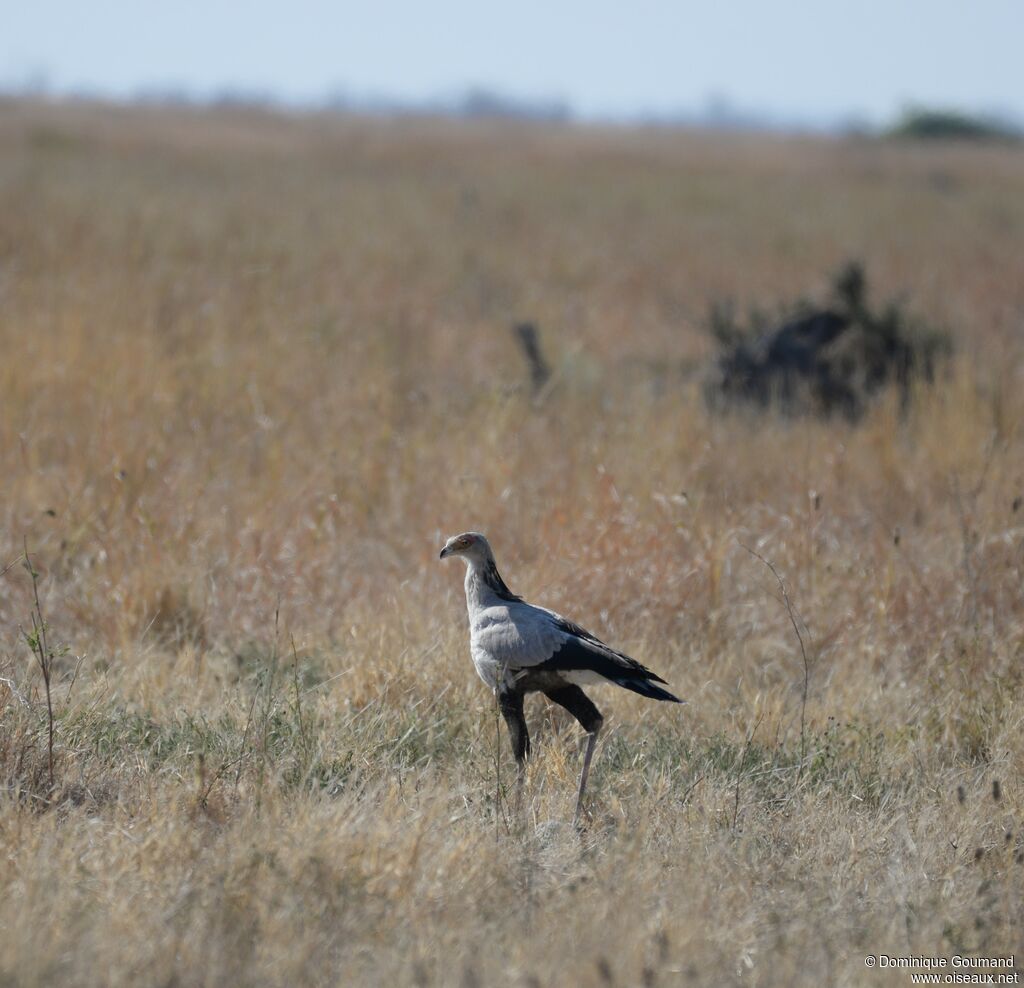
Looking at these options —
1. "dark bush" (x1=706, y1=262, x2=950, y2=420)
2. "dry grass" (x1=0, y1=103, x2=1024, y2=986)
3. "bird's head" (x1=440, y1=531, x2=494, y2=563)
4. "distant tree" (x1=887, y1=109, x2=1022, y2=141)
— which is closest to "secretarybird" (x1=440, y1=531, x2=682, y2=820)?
"bird's head" (x1=440, y1=531, x2=494, y2=563)

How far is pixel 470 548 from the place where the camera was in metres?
4.25

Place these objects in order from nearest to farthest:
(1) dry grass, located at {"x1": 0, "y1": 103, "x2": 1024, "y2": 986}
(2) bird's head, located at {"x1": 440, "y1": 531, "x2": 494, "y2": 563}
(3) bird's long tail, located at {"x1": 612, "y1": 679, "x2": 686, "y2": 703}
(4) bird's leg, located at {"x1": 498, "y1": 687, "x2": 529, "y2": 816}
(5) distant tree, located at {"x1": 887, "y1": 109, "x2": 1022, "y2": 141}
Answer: (1) dry grass, located at {"x1": 0, "y1": 103, "x2": 1024, "y2": 986}
(3) bird's long tail, located at {"x1": 612, "y1": 679, "x2": 686, "y2": 703}
(4) bird's leg, located at {"x1": 498, "y1": 687, "x2": 529, "y2": 816}
(2) bird's head, located at {"x1": 440, "y1": 531, "x2": 494, "y2": 563}
(5) distant tree, located at {"x1": 887, "y1": 109, "x2": 1022, "y2": 141}

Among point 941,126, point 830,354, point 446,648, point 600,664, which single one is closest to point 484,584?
point 600,664

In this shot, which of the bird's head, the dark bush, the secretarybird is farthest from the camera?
the dark bush

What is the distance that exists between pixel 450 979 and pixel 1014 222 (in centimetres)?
1956

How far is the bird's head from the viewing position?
166 inches

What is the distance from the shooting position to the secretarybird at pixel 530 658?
153 inches

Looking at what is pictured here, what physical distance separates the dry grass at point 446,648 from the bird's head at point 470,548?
60 centimetres

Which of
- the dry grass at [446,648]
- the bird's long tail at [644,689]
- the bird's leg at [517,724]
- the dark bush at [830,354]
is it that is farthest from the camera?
the dark bush at [830,354]

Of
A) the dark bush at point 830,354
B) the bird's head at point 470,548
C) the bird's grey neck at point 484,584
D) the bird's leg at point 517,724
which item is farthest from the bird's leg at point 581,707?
the dark bush at point 830,354

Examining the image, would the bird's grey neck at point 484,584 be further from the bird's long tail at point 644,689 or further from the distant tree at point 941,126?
the distant tree at point 941,126

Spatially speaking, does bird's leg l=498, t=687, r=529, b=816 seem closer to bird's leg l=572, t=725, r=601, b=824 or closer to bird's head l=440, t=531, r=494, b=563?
bird's leg l=572, t=725, r=601, b=824

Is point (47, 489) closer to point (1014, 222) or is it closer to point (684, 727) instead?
point (684, 727)

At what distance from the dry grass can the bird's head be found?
605 millimetres
